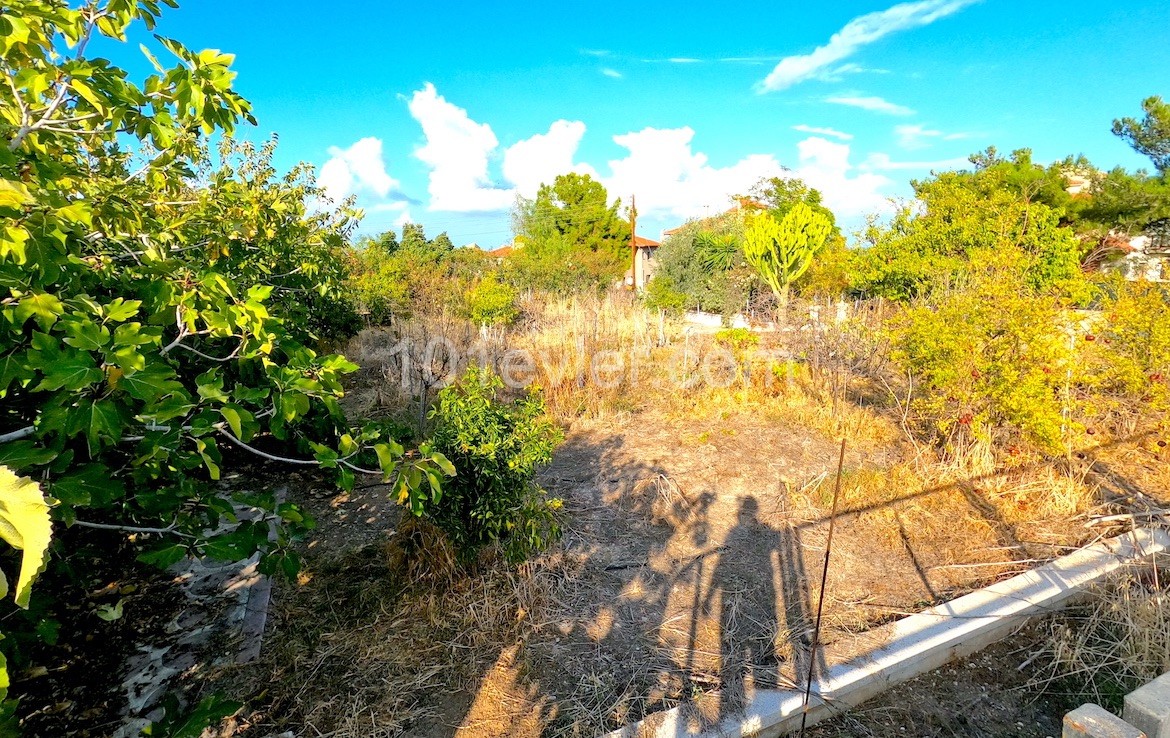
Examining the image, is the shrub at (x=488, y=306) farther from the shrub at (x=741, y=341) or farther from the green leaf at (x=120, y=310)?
the green leaf at (x=120, y=310)

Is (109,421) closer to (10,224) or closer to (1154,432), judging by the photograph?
(10,224)

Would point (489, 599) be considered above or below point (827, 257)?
below

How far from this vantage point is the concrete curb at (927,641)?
1.96 m

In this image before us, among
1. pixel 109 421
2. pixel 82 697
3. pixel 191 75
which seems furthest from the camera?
pixel 82 697

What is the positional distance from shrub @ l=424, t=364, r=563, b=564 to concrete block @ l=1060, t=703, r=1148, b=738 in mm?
1936

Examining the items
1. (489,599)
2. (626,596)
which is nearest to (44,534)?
(489,599)

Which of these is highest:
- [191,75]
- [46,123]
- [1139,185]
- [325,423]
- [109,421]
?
[1139,185]

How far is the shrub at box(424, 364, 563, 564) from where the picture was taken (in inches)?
99.7

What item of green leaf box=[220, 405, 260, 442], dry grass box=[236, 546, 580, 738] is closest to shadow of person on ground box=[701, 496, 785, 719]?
dry grass box=[236, 546, 580, 738]

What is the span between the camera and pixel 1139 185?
13.6 meters

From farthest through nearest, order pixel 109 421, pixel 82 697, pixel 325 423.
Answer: pixel 325 423 → pixel 82 697 → pixel 109 421

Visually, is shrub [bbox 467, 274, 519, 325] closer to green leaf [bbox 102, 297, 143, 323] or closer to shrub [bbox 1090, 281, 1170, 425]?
shrub [bbox 1090, 281, 1170, 425]

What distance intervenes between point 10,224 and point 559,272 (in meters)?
13.5

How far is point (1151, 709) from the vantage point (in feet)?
4.42
